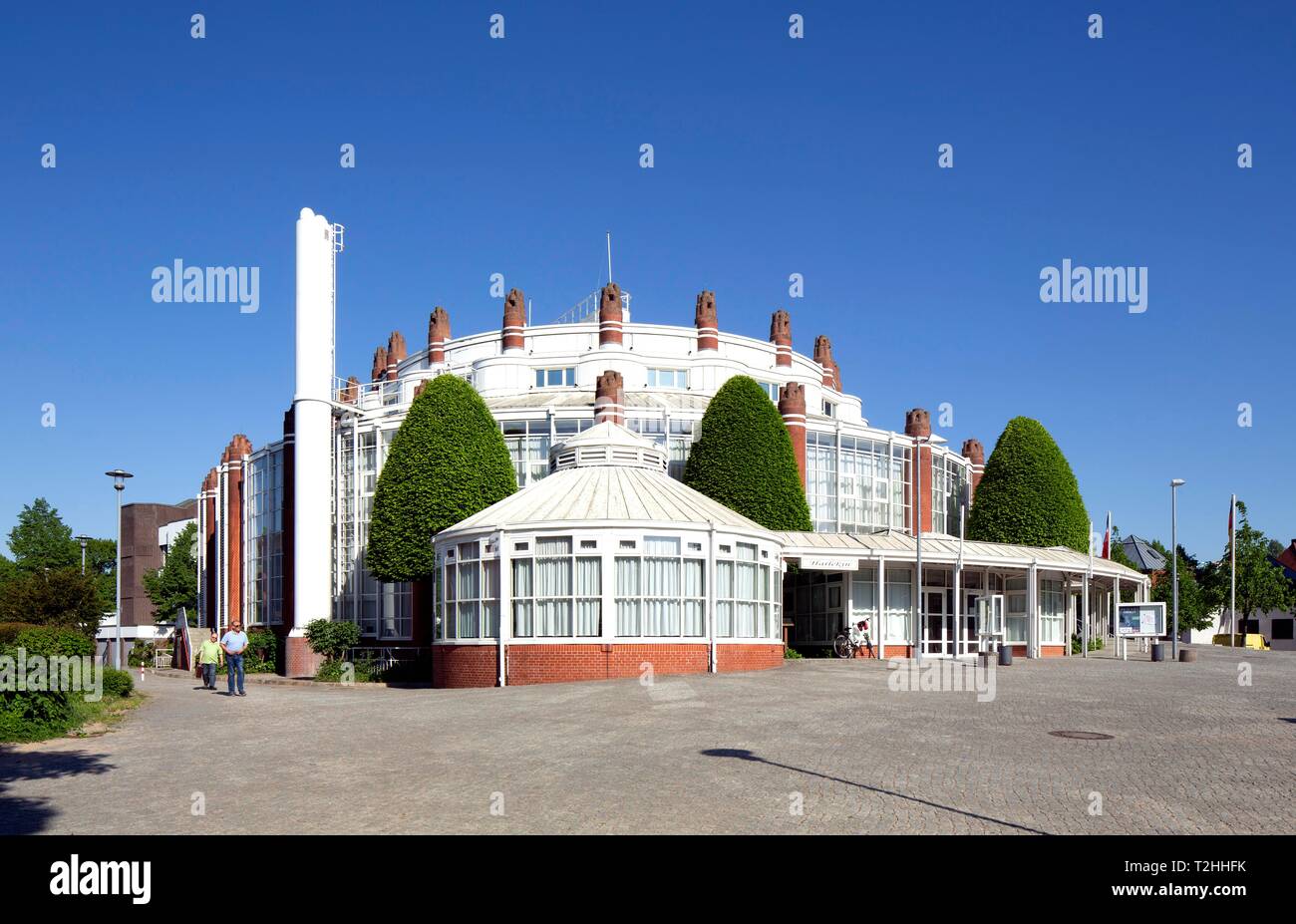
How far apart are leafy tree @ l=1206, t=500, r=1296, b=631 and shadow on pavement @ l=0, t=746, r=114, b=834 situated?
235ft

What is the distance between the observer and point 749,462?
42.2m

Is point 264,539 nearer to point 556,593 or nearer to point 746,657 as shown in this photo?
point 556,593

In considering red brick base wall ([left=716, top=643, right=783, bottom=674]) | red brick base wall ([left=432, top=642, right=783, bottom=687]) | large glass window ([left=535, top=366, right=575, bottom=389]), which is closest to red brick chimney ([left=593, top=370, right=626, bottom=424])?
large glass window ([left=535, top=366, right=575, bottom=389])

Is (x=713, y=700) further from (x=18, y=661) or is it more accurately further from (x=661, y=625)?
(x=18, y=661)

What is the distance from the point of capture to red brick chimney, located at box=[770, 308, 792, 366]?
57.4m

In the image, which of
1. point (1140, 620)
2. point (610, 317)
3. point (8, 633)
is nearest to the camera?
point (8, 633)

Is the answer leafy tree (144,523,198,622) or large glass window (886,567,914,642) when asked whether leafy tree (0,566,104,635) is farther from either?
leafy tree (144,523,198,622)

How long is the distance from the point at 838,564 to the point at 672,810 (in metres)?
27.3

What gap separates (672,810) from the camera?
12430 millimetres

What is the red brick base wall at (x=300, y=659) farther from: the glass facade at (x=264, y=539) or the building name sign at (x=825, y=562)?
the building name sign at (x=825, y=562)

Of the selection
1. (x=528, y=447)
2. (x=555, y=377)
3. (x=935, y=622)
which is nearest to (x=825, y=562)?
(x=935, y=622)

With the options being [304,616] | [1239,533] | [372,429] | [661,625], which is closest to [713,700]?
[661,625]

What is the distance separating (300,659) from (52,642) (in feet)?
71.9

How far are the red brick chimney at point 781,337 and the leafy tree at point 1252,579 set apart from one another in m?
35.0
